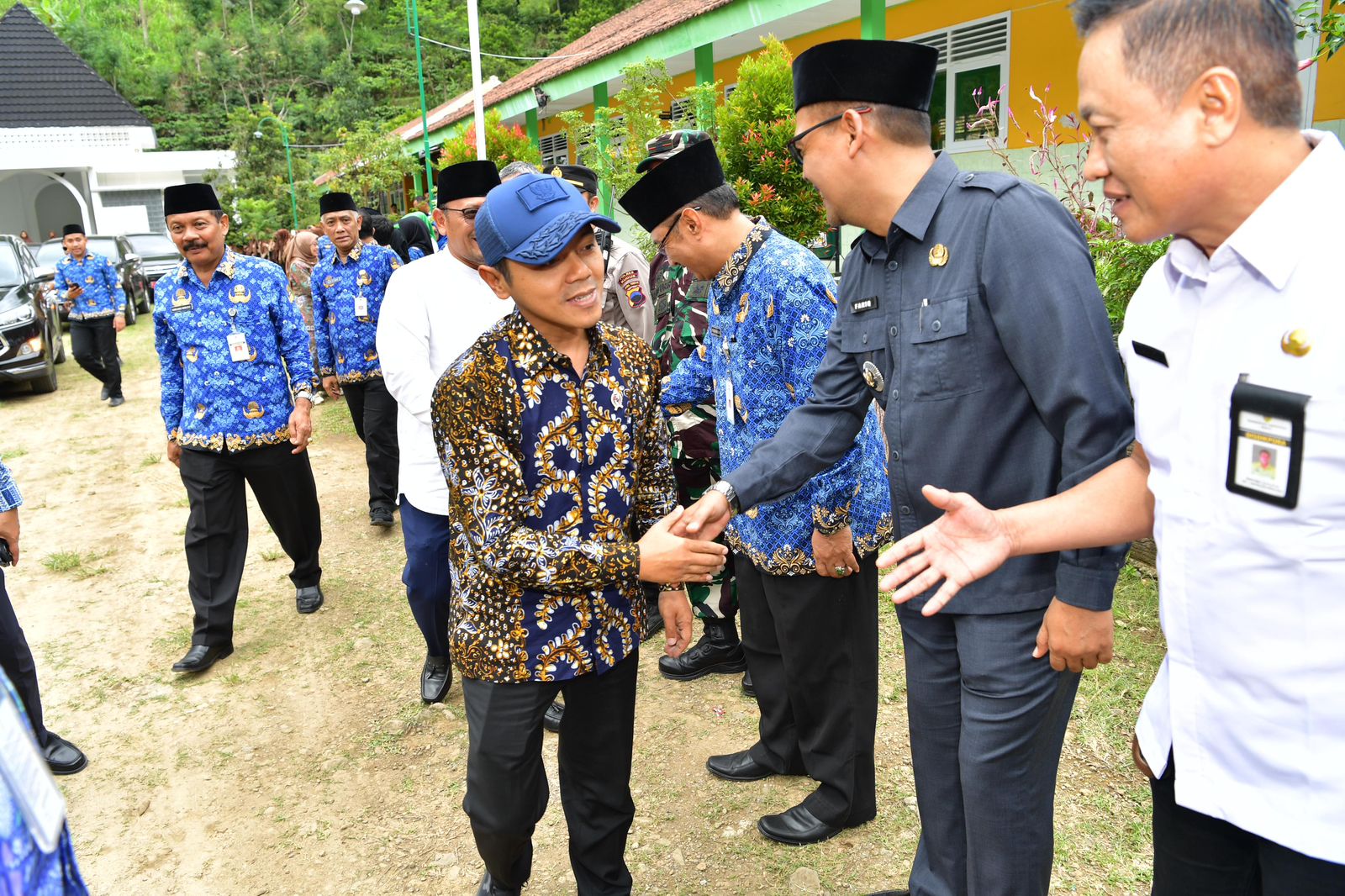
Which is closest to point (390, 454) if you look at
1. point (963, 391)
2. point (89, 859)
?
point (89, 859)

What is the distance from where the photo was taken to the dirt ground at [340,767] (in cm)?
304

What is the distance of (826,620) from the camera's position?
300 cm

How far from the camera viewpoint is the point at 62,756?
382cm

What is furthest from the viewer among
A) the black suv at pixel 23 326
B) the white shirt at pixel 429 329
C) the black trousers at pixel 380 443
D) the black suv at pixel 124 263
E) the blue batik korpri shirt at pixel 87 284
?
the black suv at pixel 124 263

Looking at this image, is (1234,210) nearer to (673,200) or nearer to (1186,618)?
(1186,618)

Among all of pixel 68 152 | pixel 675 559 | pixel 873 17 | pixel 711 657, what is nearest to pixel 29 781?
pixel 675 559

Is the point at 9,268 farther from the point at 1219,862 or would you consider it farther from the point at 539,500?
the point at 1219,862

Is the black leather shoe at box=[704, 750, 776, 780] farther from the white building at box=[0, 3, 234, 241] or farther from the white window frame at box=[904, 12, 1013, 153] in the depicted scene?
the white building at box=[0, 3, 234, 241]

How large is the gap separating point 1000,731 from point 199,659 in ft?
13.5

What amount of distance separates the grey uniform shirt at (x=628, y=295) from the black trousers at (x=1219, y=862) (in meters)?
3.53

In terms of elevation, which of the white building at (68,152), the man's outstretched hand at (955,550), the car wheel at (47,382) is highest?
the white building at (68,152)

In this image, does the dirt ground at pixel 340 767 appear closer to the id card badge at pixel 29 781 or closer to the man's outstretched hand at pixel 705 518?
the man's outstretched hand at pixel 705 518

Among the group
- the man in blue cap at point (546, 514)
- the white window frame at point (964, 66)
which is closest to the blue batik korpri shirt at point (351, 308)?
the man in blue cap at point (546, 514)

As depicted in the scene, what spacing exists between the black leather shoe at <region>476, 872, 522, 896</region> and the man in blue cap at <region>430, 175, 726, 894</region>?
137 millimetres
